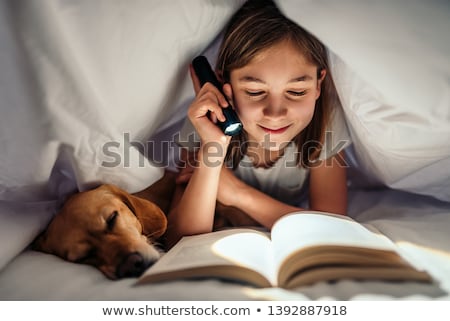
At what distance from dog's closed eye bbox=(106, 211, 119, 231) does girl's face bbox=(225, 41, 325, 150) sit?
0.81 feet

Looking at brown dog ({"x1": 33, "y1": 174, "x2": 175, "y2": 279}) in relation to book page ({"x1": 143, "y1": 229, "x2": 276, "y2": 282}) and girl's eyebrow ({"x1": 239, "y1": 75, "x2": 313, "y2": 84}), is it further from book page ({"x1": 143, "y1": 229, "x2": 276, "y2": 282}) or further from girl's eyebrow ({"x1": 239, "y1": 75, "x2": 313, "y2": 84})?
girl's eyebrow ({"x1": 239, "y1": 75, "x2": 313, "y2": 84})

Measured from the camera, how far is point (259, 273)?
1.82ft

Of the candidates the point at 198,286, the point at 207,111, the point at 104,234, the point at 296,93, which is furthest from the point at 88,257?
the point at 296,93

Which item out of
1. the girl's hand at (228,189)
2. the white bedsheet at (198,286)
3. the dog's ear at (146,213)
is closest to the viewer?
the white bedsheet at (198,286)

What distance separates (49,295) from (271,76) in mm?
425

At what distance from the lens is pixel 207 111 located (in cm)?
68

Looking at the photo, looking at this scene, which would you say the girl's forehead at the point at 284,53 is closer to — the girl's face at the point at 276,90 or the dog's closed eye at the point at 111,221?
the girl's face at the point at 276,90

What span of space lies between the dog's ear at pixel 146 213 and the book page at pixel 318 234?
0.18 metres

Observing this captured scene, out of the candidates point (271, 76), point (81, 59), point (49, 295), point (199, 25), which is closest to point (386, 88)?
point (271, 76)

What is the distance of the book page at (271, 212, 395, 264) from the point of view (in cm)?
59

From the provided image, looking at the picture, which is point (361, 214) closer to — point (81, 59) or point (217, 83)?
point (217, 83)

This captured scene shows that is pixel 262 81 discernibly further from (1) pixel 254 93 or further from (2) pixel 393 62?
(2) pixel 393 62

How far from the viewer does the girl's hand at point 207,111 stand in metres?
0.67

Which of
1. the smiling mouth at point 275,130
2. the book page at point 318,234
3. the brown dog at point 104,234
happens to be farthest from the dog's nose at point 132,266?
the smiling mouth at point 275,130
